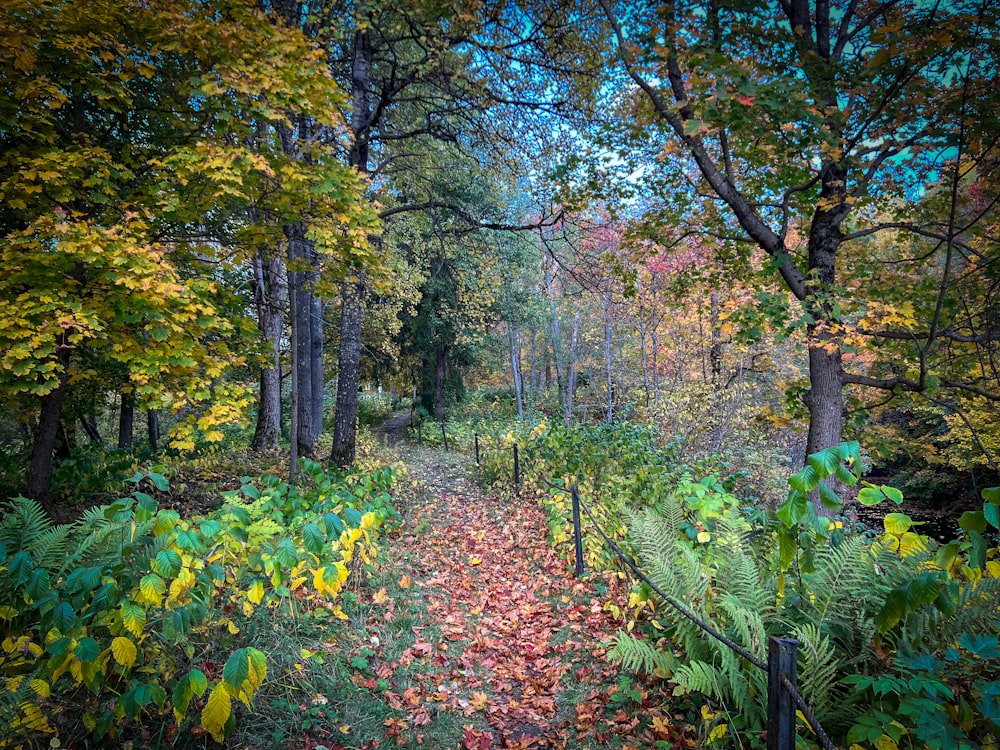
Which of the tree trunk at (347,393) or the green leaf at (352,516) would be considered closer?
the green leaf at (352,516)

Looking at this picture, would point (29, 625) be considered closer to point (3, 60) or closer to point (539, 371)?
point (3, 60)

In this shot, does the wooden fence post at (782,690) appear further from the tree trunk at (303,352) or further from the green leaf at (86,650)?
the tree trunk at (303,352)

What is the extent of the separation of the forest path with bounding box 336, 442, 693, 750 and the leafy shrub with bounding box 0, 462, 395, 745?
0.84 metres

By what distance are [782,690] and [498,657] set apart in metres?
2.79

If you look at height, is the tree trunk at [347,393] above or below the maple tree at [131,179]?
below

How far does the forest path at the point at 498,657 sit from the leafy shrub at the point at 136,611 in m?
0.84

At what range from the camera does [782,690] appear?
196 cm

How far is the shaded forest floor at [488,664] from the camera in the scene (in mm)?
3105

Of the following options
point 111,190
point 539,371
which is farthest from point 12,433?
point 539,371

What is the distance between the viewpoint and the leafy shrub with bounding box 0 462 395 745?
229cm

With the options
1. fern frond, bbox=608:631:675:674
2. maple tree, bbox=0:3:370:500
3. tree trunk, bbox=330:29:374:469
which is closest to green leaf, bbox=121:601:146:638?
maple tree, bbox=0:3:370:500

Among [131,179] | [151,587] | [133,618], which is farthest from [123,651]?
[131,179]

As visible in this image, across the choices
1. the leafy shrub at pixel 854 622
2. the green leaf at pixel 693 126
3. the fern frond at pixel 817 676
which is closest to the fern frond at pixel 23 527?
the leafy shrub at pixel 854 622

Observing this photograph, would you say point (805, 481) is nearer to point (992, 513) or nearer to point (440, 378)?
point (992, 513)
